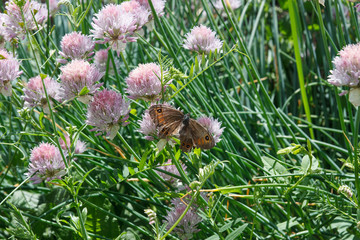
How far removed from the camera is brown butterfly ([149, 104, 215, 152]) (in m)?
0.79

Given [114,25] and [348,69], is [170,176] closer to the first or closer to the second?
[114,25]

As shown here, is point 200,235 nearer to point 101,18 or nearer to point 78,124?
point 78,124

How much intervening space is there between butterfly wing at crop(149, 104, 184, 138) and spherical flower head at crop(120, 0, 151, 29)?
0.26 metres

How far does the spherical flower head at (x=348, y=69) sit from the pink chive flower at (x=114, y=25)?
412mm

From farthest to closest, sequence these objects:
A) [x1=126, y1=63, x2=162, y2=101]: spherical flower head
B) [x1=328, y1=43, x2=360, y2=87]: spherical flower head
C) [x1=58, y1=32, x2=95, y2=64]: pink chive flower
Result: 1. [x1=58, y1=32, x2=95, y2=64]: pink chive flower
2. [x1=126, y1=63, x2=162, y2=101]: spherical flower head
3. [x1=328, y1=43, x2=360, y2=87]: spherical flower head

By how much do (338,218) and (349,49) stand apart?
460 millimetres

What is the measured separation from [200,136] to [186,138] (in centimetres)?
3

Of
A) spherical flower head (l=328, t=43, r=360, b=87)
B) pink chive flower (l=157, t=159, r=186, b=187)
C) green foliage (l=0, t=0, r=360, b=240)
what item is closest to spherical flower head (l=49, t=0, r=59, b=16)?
green foliage (l=0, t=0, r=360, b=240)

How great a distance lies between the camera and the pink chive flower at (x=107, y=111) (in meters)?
0.83

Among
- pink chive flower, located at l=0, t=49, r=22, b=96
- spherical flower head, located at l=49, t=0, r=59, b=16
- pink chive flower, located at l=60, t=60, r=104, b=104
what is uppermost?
spherical flower head, located at l=49, t=0, r=59, b=16

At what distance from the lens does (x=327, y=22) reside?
4.97 ft

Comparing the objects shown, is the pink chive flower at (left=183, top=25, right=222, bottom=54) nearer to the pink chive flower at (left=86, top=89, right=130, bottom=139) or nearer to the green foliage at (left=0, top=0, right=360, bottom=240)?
the green foliage at (left=0, top=0, right=360, bottom=240)

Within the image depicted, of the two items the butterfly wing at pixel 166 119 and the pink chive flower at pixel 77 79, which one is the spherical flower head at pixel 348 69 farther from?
the pink chive flower at pixel 77 79

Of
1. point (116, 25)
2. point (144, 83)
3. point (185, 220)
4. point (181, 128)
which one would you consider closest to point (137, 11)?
point (116, 25)
